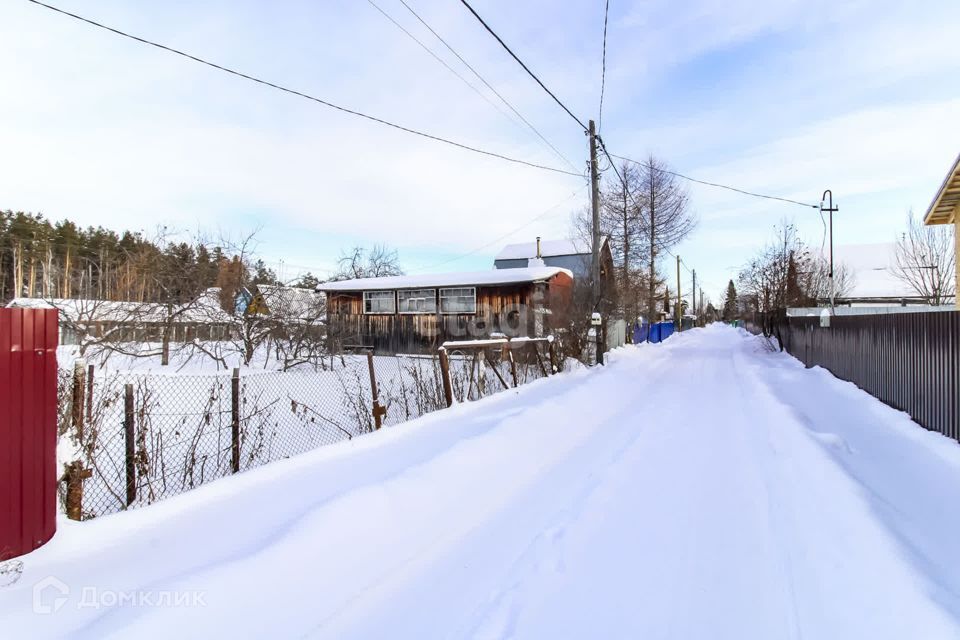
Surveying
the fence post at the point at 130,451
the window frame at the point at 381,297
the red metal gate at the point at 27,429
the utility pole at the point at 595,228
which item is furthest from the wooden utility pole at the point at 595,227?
the window frame at the point at 381,297

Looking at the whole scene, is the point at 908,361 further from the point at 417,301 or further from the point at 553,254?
the point at 553,254

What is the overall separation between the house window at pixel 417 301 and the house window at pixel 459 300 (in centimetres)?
58

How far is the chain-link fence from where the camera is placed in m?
4.27

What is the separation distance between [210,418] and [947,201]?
17411 mm

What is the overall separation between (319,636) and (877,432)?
7.56m

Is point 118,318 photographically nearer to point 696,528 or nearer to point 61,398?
point 61,398

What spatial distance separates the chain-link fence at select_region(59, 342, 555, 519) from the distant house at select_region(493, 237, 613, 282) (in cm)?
2036

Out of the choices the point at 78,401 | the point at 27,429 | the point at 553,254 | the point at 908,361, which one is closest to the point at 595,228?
the point at 908,361

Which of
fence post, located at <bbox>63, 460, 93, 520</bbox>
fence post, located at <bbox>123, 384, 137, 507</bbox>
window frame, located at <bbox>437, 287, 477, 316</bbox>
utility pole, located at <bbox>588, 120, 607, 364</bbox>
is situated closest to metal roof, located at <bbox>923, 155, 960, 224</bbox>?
utility pole, located at <bbox>588, 120, 607, 364</bbox>

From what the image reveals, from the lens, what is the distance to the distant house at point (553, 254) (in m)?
32.9

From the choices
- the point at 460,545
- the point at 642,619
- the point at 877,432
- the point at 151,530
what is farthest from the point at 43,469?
the point at 877,432

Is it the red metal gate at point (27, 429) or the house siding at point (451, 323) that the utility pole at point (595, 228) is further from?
the red metal gate at point (27, 429)

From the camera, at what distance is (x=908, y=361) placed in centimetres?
694

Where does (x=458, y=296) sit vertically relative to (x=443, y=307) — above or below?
above
